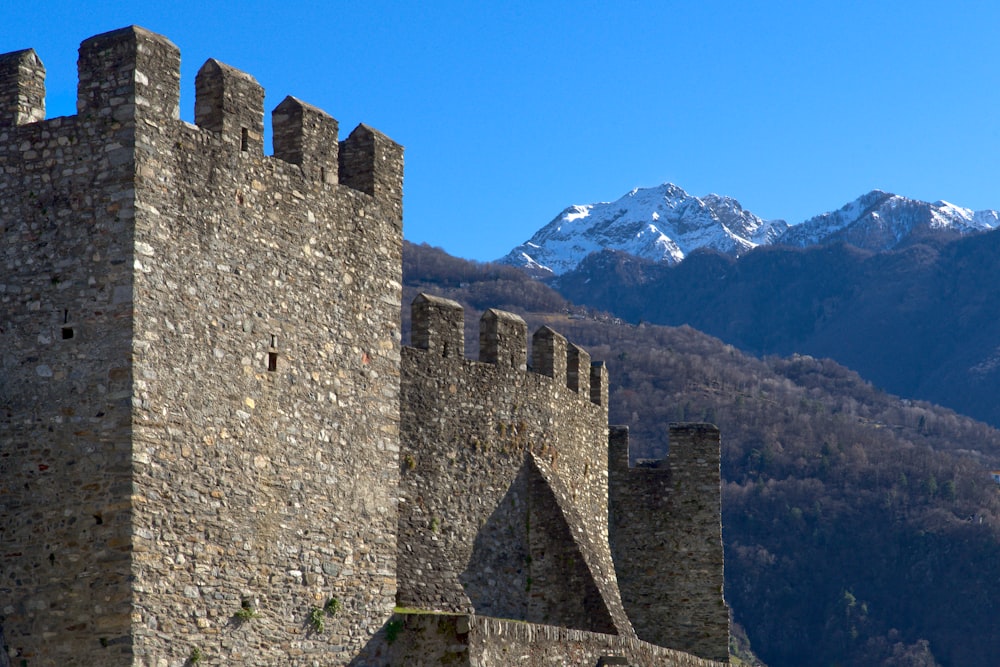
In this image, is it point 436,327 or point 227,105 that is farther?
point 436,327

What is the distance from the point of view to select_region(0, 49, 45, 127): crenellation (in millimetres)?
18109

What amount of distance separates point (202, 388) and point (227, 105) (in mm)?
3220

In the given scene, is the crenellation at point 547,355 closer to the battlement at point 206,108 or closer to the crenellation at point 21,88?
the battlement at point 206,108

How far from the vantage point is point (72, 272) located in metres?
17.4

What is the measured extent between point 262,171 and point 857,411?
17419cm

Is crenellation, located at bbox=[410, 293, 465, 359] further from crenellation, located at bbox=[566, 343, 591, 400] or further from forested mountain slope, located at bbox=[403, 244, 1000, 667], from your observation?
forested mountain slope, located at bbox=[403, 244, 1000, 667]

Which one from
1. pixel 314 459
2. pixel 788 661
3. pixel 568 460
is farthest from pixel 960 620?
pixel 314 459

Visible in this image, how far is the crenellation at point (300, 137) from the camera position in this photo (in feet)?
65.5

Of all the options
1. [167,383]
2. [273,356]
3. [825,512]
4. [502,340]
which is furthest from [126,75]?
[825,512]

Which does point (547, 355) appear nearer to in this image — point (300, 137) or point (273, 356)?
point (300, 137)

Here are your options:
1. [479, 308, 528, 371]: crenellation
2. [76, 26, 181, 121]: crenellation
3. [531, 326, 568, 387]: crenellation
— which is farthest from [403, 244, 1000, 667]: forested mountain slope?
[76, 26, 181, 121]: crenellation

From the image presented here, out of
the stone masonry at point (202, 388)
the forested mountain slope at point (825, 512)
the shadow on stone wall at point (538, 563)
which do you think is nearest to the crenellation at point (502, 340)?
the shadow on stone wall at point (538, 563)

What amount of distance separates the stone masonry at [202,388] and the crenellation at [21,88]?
26 millimetres

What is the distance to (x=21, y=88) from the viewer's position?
714 inches
